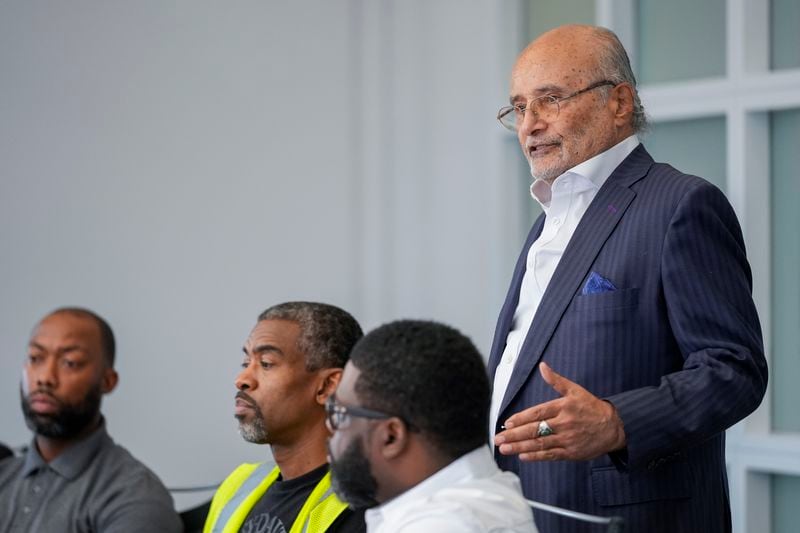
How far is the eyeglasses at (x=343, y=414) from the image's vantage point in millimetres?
1584

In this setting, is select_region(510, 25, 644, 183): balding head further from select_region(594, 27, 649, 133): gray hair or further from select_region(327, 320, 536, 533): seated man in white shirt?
select_region(327, 320, 536, 533): seated man in white shirt

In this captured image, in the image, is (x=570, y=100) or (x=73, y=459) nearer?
(x=570, y=100)

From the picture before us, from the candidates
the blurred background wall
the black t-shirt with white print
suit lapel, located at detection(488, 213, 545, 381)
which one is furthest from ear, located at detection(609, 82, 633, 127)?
the blurred background wall

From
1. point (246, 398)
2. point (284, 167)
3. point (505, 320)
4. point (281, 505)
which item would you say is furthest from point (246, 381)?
point (284, 167)

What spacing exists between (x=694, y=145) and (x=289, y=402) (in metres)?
1.86

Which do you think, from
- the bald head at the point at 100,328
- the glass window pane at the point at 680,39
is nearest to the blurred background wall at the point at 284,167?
the glass window pane at the point at 680,39

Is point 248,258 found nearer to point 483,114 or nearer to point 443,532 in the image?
point 483,114

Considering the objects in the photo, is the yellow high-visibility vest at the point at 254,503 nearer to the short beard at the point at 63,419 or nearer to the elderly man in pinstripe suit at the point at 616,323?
the elderly man in pinstripe suit at the point at 616,323

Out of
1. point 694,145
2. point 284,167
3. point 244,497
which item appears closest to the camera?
point 244,497

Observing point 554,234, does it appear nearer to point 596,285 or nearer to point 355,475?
point 596,285

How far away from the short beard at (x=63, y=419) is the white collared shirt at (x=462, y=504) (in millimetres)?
1758

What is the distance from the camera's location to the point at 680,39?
368 centimetres

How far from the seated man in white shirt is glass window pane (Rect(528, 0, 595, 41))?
8.25 ft

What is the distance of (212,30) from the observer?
4258 mm
